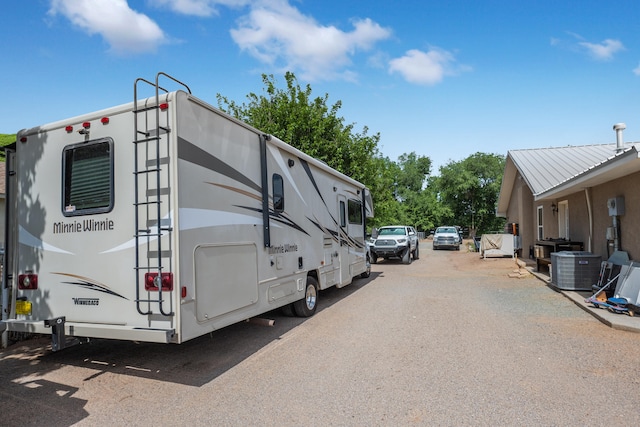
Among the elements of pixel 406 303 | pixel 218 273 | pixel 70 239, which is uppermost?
pixel 70 239

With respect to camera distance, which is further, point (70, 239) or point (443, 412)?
point (70, 239)

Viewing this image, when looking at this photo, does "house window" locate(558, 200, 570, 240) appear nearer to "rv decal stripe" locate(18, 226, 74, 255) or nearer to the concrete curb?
the concrete curb

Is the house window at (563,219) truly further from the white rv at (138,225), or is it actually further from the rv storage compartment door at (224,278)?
the rv storage compartment door at (224,278)

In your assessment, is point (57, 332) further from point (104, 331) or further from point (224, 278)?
point (224, 278)

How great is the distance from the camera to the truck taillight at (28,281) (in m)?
4.88

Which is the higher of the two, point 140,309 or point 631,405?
point 140,309

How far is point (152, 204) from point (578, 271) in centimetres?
922

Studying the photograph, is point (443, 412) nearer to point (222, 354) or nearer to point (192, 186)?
point (222, 354)

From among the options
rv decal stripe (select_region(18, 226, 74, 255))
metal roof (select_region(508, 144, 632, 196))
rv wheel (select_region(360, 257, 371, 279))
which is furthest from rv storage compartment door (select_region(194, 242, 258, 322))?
metal roof (select_region(508, 144, 632, 196))

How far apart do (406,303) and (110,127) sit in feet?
21.7

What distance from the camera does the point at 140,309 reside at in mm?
4316

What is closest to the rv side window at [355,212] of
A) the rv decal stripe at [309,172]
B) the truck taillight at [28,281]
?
the rv decal stripe at [309,172]

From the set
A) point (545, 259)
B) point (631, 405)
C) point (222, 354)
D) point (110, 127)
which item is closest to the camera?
point (631, 405)

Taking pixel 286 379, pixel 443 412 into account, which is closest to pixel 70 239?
pixel 286 379
